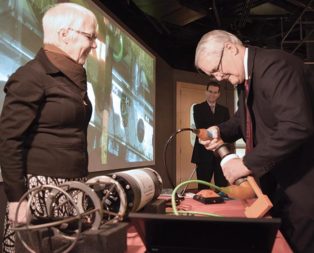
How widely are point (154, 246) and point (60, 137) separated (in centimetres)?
53

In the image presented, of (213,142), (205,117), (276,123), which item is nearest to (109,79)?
(205,117)


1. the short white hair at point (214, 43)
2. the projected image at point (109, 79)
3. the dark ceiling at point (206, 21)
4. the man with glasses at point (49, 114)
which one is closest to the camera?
the man with glasses at point (49, 114)

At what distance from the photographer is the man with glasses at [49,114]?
1.05m

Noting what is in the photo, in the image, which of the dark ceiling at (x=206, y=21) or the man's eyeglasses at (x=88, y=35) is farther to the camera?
the dark ceiling at (x=206, y=21)

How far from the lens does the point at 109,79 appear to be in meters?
3.65

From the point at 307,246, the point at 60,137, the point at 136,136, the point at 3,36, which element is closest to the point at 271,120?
the point at 307,246

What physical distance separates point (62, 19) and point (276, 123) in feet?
2.57

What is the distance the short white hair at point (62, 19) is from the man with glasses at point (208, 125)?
2.63 meters

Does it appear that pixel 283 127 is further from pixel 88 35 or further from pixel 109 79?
pixel 109 79

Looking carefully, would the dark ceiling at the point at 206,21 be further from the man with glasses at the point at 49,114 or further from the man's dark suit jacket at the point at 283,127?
the man's dark suit jacket at the point at 283,127

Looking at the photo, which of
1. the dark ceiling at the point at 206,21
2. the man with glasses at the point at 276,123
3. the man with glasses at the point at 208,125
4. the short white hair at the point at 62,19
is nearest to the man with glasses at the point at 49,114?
the short white hair at the point at 62,19

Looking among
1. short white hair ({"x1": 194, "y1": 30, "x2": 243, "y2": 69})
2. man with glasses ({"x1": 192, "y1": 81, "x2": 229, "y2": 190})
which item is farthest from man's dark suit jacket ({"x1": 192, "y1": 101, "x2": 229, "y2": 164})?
short white hair ({"x1": 194, "y1": 30, "x2": 243, "y2": 69})

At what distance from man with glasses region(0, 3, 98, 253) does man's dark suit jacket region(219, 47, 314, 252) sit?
1.82 feet

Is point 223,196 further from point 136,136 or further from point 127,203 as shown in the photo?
point 136,136
